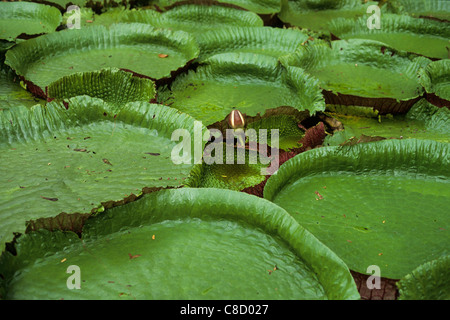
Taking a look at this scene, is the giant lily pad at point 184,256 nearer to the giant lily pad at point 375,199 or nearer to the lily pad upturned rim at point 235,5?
→ the giant lily pad at point 375,199

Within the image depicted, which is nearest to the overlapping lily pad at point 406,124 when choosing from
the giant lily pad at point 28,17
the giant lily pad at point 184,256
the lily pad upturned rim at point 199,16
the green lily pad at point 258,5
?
the giant lily pad at point 184,256

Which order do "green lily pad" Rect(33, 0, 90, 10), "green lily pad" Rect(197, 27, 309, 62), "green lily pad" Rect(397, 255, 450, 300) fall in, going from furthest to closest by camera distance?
1. "green lily pad" Rect(33, 0, 90, 10)
2. "green lily pad" Rect(197, 27, 309, 62)
3. "green lily pad" Rect(397, 255, 450, 300)

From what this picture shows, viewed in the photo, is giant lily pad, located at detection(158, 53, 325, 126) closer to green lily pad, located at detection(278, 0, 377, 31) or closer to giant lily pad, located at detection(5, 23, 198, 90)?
giant lily pad, located at detection(5, 23, 198, 90)

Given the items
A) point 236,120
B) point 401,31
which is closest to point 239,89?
point 236,120

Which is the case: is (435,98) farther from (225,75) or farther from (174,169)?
(174,169)

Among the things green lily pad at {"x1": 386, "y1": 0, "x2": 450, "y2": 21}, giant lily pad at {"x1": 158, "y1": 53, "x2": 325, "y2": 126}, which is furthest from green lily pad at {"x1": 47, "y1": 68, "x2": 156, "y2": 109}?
green lily pad at {"x1": 386, "y1": 0, "x2": 450, "y2": 21}

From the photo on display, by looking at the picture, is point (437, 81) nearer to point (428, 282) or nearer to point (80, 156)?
point (428, 282)

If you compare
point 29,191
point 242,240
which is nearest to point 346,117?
point 242,240
